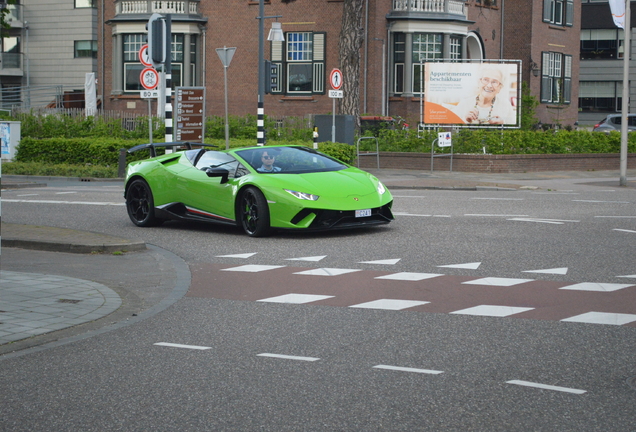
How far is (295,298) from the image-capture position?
28.7 ft

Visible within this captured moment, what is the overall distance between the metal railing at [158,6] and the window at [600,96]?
1491 inches

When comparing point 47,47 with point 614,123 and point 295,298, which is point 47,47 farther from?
point 295,298

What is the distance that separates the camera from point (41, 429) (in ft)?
16.1

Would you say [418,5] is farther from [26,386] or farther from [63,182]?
[26,386]

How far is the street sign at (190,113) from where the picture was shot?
979 inches

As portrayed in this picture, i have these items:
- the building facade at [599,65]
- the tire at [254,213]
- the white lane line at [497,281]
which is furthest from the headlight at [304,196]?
the building facade at [599,65]

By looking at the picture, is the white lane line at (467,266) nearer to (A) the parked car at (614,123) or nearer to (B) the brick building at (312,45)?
(B) the brick building at (312,45)

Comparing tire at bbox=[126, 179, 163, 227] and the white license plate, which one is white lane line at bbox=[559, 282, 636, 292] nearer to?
the white license plate

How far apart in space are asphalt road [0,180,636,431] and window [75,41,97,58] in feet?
141

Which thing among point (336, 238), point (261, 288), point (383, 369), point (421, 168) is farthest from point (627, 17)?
point (383, 369)

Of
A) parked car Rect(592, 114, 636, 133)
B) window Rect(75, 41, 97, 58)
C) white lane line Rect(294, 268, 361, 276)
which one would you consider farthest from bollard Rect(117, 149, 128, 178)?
window Rect(75, 41, 97, 58)

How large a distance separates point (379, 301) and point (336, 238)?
445 cm

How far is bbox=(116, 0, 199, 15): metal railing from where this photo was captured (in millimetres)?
41188

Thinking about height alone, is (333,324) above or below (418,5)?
below
